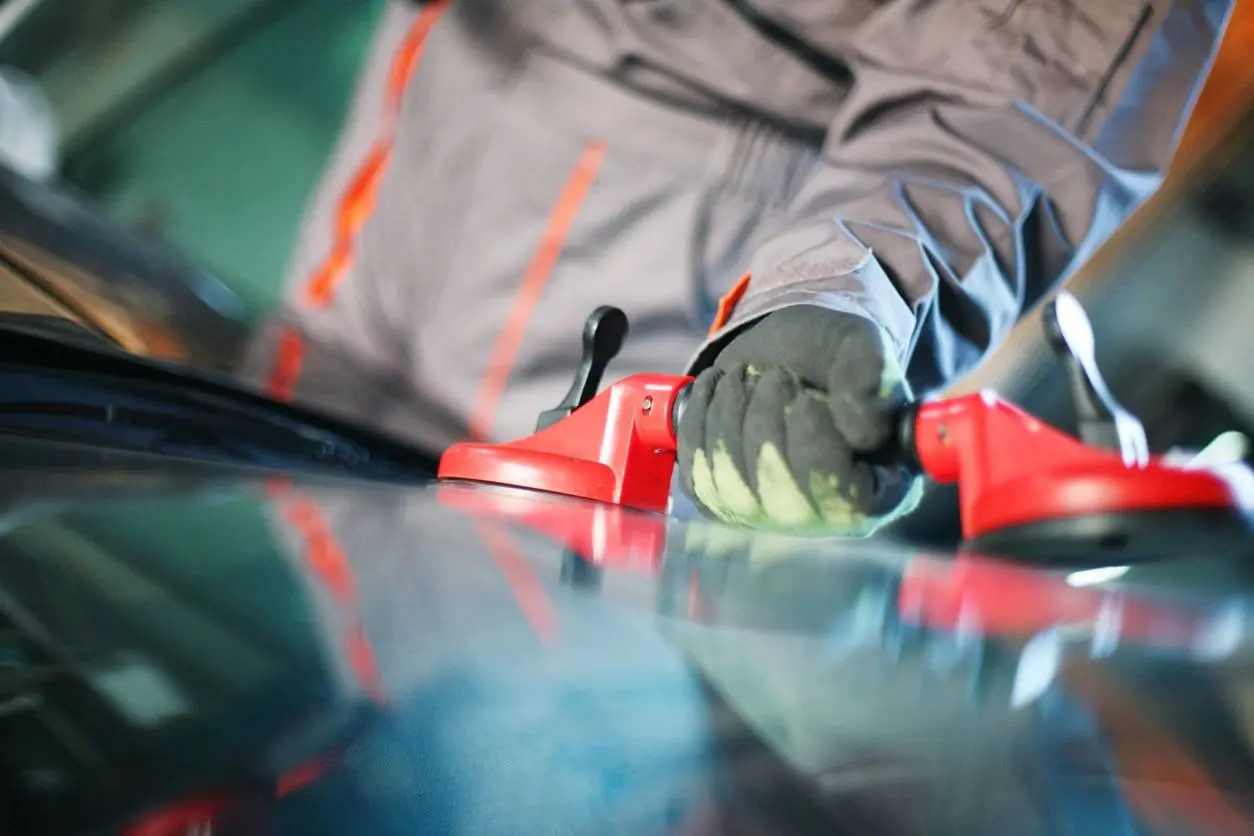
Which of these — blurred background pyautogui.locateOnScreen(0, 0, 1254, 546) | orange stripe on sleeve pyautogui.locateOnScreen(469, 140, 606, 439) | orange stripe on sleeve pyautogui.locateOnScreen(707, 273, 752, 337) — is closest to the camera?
orange stripe on sleeve pyautogui.locateOnScreen(707, 273, 752, 337)

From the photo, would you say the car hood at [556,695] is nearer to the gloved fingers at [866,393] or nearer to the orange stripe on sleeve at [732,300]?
the gloved fingers at [866,393]

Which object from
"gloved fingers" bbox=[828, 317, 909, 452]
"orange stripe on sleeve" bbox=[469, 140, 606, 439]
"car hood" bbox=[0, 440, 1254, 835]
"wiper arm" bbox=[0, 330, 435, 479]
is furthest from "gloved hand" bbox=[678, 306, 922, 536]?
"orange stripe on sleeve" bbox=[469, 140, 606, 439]

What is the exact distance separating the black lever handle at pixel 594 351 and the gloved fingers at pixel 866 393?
18 cm

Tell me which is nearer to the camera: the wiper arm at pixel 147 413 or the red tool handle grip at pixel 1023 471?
the red tool handle grip at pixel 1023 471

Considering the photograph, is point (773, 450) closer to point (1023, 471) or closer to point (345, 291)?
point (1023, 471)

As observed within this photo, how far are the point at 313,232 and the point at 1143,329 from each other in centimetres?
96

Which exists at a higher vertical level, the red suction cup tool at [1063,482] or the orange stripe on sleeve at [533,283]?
the orange stripe on sleeve at [533,283]

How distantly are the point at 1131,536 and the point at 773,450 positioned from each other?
15 centimetres

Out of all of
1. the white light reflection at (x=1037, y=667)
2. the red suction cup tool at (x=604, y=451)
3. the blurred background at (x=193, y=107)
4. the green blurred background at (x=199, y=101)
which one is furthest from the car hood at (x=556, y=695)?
the green blurred background at (x=199, y=101)

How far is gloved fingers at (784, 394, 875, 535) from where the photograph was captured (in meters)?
0.43

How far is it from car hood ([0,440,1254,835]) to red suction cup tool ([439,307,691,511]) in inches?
8.1

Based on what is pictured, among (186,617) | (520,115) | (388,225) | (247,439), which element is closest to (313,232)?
(388,225)

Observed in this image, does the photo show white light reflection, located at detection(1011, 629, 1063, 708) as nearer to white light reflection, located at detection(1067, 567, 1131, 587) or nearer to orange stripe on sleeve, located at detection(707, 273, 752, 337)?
white light reflection, located at detection(1067, 567, 1131, 587)

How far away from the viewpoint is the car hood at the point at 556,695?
157mm
